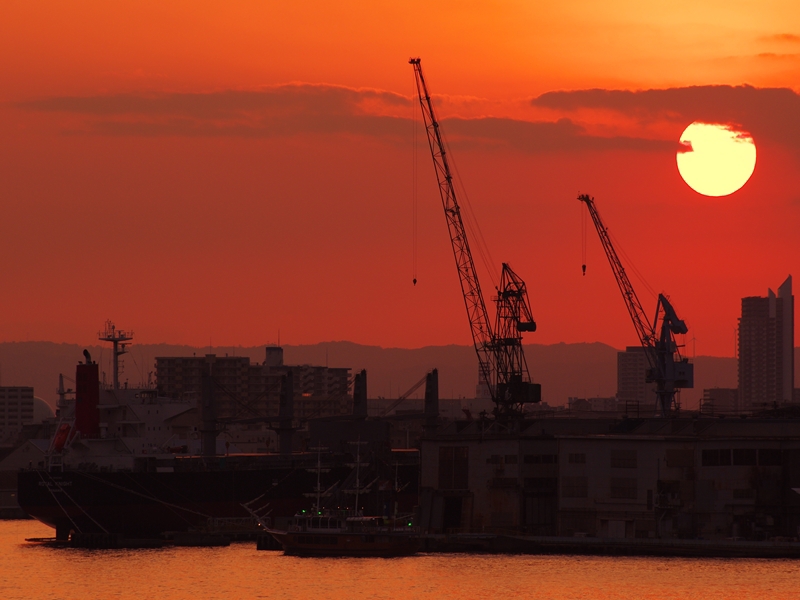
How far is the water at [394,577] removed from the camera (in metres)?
77.8

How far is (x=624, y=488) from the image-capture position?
9825 cm

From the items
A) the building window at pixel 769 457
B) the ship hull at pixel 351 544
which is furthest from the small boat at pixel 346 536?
the building window at pixel 769 457

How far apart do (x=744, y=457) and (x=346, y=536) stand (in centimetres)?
2554

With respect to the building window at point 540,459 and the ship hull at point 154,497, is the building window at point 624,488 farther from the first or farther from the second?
the ship hull at point 154,497

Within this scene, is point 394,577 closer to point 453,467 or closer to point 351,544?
point 351,544

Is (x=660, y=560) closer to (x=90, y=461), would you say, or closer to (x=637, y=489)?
(x=637, y=489)

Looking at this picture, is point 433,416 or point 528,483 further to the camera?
point 433,416

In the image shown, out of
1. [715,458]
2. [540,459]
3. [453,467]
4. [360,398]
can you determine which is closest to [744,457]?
[715,458]

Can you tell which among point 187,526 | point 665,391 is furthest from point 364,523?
point 665,391

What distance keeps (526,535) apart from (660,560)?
474 inches

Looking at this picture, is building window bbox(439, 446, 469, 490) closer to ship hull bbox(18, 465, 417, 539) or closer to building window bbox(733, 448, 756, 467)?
ship hull bbox(18, 465, 417, 539)

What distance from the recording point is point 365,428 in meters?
141

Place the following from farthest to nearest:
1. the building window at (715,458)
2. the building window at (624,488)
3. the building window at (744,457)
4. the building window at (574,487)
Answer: the building window at (574,487) < the building window at (624,488) < the building window at (744,457) < the building window at (715,458)

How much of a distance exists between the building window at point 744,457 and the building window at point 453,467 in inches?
701
